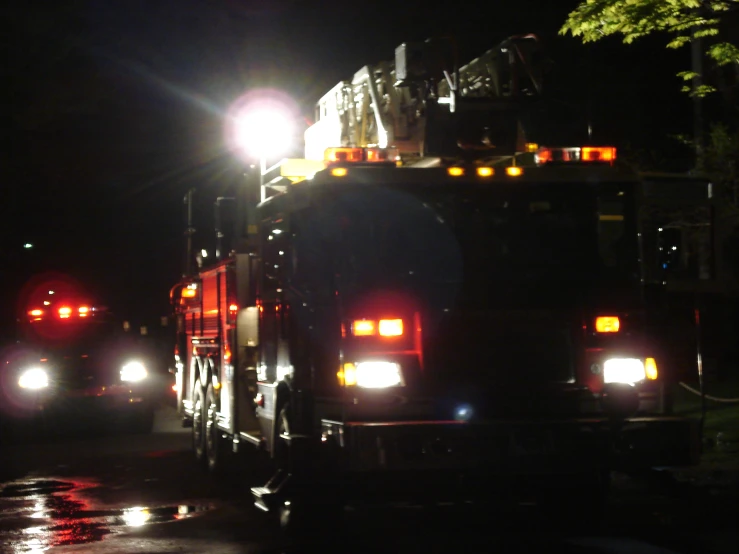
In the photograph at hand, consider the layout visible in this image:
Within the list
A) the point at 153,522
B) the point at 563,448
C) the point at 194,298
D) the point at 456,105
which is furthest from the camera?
the point at 194,298

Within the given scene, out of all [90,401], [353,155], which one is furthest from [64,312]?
[353,155]

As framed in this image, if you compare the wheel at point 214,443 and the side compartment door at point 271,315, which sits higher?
the side compartment door at point 271,315

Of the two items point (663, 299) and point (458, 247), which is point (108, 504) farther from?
point (663, 299)

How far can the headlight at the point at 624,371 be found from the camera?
867 cm

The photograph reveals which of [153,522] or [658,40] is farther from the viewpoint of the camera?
[658,40]

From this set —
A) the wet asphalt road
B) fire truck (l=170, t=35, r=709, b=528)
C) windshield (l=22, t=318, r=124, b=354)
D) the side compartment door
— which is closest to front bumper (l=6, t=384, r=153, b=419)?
windshield (l=22, t=318, r=124, b=354)

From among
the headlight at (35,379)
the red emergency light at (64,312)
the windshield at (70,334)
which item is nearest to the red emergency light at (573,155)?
the windshield at (70,334)

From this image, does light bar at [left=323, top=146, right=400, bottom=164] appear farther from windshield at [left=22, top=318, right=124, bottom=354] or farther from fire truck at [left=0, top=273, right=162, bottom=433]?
windshield at [left=22, top=318, right=124, bottom=354]

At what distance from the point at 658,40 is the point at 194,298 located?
1216 cm

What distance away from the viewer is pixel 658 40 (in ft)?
74.1

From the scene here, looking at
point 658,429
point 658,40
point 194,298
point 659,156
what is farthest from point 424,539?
point 658,40

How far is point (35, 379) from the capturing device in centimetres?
1800

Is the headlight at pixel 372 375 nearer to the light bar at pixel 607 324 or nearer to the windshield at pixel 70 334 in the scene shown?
the light bar at pixel 607 324

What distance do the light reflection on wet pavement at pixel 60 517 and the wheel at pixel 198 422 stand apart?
1.52 m
